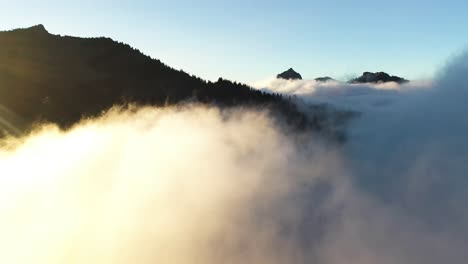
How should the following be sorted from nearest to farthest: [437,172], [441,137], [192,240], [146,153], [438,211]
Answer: [192,240]
[438,211]
[437,172]
[441,137]
[146,153]

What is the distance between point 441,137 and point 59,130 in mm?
126476

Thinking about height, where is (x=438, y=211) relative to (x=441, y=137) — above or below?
below

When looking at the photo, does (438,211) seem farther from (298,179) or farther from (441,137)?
(298,179)

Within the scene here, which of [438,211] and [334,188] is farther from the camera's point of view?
[334,188]

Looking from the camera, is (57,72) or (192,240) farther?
(57,72)

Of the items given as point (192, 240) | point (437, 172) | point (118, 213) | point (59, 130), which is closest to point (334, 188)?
point (437, 172)

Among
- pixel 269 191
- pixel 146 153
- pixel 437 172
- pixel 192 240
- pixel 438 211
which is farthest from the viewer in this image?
pixel 146 153

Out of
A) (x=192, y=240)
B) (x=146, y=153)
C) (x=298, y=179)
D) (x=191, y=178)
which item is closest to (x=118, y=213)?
(x=192, y=240)

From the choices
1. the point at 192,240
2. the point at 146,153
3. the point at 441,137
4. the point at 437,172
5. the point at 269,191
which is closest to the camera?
A: the point at 192,240

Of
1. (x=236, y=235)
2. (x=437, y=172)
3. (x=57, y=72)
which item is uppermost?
(x=57, y=72)

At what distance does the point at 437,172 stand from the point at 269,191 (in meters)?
52.9

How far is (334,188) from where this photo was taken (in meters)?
157

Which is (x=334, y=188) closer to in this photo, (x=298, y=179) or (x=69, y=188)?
(x=298, y=179)

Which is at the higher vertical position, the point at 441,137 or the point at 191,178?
the point at 441,137
